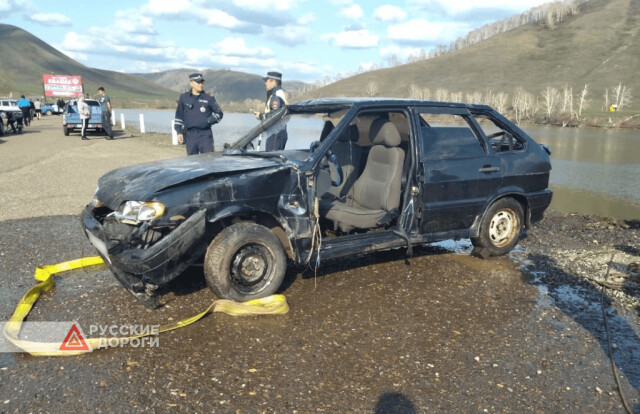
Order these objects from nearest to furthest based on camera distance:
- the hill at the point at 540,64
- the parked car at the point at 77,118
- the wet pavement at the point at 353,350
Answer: the wet pavement at the point at 353,350 → the parked car at the point at 77,118 → the hill at the point at 540,64

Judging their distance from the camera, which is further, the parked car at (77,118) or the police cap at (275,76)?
the parked car at (77,118)

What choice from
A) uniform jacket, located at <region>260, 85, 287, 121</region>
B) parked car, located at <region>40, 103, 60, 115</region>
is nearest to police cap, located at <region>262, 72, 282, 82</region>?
uniform jacket, located at <region>260, 85, 287, 121</region>

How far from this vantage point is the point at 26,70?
19525cm

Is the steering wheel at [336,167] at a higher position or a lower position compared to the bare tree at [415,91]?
lower

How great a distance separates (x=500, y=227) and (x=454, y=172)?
1124 millimetres

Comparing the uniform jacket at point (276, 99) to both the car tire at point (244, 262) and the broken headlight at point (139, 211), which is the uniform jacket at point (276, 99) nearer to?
the car tire at point (244, 262)

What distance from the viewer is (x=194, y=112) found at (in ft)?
26.8

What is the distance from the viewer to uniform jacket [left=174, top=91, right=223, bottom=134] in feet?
26.8

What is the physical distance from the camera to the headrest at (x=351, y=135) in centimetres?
549

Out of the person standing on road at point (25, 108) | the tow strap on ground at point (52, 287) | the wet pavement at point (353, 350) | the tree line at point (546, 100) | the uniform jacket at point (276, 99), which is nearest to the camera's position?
the wet pavement at point (353, 350)

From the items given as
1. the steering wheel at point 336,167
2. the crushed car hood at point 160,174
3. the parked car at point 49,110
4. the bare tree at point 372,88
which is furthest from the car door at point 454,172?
the bare tree at point 372,88

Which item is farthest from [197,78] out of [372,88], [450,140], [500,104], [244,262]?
[372,88]

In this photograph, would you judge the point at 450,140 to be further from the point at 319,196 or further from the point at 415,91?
the point at 415,91

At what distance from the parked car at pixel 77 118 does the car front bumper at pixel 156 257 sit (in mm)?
19890
